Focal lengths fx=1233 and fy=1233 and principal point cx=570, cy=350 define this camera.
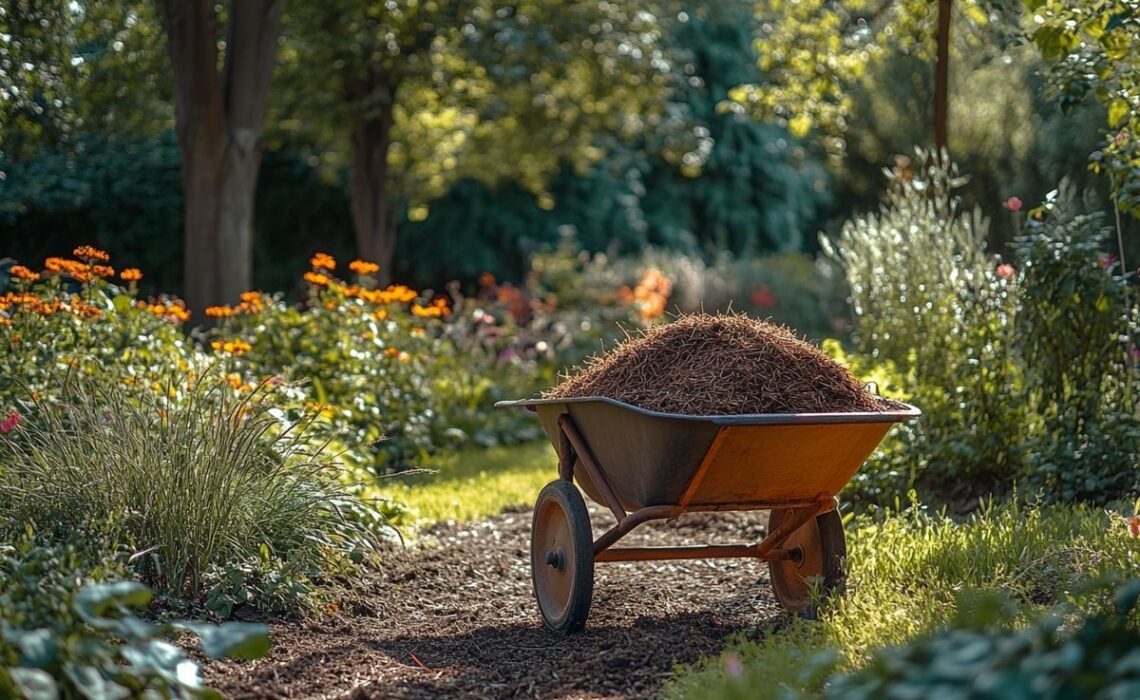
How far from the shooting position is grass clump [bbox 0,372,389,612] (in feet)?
13.8

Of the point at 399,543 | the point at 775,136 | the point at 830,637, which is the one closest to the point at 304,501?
the point at 399,543

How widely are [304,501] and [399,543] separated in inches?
33.8

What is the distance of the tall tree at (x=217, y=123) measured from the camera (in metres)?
8.59

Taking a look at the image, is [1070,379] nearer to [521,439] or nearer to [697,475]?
[697,475]

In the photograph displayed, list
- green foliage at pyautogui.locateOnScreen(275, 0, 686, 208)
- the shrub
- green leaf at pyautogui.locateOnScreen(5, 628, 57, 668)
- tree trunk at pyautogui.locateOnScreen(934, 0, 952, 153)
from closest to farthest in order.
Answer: green leaf at pyautogui.locateOnScreen(5, 628, 57, 668) < the shrub < tree trunk at pyautogui.locateOnScreen(934, 0, 952, 153) < green foliage at pyautogui.locateOnScreen(275, 0, 686, 208)

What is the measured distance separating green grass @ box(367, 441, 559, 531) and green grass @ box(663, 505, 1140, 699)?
89.5 inches

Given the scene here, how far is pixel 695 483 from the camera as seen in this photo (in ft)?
12.1

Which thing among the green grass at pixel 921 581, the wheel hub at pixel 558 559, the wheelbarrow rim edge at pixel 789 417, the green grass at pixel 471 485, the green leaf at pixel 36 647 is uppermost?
the wheelbarrow rim edge at pixel 789 417

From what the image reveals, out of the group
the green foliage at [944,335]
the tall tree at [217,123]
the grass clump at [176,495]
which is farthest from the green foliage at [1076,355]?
the tall tree at [217,123]

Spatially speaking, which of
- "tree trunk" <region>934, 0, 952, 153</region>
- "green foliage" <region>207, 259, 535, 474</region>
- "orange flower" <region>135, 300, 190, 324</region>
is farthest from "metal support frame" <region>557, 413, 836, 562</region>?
"tree trunk" <region>934, 0, 952, 153</region>

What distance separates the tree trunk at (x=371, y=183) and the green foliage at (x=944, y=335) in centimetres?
704

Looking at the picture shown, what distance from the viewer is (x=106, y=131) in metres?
11.2

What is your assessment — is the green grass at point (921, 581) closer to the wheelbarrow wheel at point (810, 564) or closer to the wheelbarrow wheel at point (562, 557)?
the wheelbarrow wheel at point (810, 564)

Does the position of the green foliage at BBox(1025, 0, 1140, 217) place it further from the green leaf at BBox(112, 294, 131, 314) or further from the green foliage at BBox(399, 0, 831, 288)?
the green foliage at BBox(399, 0, 831, 288)
